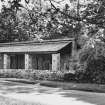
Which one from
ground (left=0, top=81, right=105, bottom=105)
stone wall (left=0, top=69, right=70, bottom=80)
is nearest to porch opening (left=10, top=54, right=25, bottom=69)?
stone wall (left=0, top=69, right=70, bottom=80)

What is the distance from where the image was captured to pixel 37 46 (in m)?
31.6

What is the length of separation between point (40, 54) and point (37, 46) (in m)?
1.12

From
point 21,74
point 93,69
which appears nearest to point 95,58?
point 93,69

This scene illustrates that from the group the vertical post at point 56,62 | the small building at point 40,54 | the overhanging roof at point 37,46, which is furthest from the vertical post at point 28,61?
the vertical post at point 56,62

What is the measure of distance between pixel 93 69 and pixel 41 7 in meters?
16.0

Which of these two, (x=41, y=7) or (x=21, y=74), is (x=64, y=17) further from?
(x=21, y=74)

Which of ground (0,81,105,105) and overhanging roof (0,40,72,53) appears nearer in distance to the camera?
ground (0,81,105,105)

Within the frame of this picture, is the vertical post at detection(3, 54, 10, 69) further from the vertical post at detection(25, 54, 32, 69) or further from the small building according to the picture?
the vertical post at detection(25, 54, 32, 69)

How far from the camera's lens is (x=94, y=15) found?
717 centimetres

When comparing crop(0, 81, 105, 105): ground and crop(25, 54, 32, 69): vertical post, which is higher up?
crop(25, 54, 32, 69): vertical post

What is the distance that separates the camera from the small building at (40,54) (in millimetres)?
28516

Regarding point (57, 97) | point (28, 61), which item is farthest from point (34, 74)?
point (57, 97)

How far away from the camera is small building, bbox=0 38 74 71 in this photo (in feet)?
93.6

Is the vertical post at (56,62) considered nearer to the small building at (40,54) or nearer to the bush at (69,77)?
the small building at (40,54)
